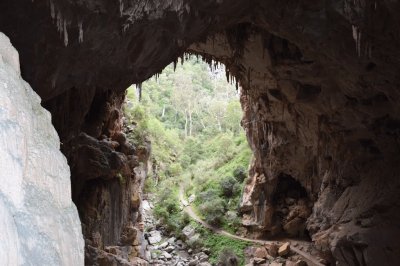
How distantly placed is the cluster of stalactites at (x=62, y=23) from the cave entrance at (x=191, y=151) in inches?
149

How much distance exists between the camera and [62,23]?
6.78 meters

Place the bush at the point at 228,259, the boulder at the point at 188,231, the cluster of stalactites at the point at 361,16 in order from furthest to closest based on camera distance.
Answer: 1. the boulder at the point at 188,231
2. the bush at the point at 228,259
3. the cluster of stalactites at the point at 361,16

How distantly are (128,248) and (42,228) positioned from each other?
1443 centimetres

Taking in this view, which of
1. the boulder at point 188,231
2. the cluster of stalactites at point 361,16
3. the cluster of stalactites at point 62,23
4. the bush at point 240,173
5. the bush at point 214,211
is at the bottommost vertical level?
the boulder at point 188,231

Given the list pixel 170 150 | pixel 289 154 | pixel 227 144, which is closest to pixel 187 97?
pixel 170 150

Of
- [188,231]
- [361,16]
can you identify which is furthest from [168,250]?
[361,16]

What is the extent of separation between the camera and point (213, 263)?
19.6 meters

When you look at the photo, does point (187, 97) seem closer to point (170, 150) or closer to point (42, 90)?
point (170, 150)

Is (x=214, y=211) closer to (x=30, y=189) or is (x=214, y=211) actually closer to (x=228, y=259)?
(x=228, y=259)

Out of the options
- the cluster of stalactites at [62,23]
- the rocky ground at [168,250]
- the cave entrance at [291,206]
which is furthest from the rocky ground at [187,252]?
the cluster of stalactites at [62,23]

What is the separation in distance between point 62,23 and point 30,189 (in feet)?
16.1

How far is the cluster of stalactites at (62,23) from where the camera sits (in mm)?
6488

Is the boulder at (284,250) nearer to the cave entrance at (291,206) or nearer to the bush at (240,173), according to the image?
the cave entrance at (291,206)

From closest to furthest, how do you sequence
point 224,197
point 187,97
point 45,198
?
point 45,198 < point 224,197 < point 187,97
